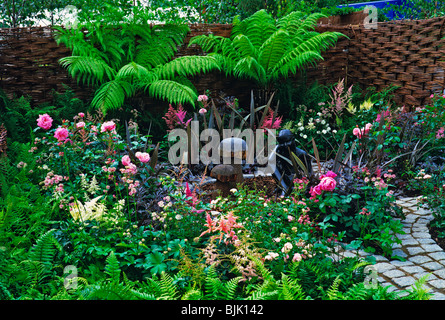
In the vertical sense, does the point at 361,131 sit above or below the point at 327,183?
above

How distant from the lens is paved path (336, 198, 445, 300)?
7.73 feet

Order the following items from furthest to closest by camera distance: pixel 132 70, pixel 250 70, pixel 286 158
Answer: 1. pixel 250 70
2. pixel 132 70
3. pixel 286 158

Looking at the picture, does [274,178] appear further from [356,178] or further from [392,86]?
[392,86]

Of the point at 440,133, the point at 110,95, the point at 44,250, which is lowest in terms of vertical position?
the point at 44,250

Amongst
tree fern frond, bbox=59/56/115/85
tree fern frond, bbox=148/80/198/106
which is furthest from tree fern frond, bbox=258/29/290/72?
tree fern frond, bbox=59/56/115/85

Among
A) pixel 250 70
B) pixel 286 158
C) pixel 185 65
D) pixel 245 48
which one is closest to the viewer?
pixel 286 158

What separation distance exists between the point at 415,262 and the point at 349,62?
180 inches

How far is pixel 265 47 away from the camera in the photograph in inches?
216

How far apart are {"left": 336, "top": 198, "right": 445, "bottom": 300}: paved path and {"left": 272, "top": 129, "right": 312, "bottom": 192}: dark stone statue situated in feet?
3.14

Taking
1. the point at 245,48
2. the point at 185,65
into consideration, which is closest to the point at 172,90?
the point at 185,65

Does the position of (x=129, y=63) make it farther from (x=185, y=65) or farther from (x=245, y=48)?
(x=245, y=48)

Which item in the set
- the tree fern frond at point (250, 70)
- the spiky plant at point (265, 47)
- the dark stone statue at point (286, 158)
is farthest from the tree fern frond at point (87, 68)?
the dark stone statue at point (286, 158)

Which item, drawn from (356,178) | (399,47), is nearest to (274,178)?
(356,178)

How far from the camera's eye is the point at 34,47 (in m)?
4.73
